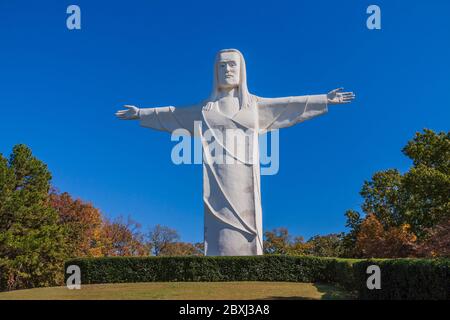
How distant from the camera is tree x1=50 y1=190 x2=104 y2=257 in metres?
34.4

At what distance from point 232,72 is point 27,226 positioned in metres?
13.9

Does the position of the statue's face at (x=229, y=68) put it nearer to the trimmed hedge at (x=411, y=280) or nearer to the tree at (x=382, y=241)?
the trimmed hedge at (x=411, y=280)

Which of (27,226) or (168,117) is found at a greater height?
(168,117)

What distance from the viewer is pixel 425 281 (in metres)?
8.50

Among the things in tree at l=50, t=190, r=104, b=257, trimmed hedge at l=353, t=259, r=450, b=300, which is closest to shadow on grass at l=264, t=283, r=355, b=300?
trimmed hedge at l=353, t=259, r=450, b=300

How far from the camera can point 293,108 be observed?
1970cm

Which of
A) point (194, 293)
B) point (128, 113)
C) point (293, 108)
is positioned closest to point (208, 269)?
point (194, 293)

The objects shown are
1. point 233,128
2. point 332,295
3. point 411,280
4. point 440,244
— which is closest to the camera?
point 411,280

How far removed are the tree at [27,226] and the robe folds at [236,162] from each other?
10596 mm

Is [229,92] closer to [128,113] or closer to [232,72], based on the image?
[232,72]

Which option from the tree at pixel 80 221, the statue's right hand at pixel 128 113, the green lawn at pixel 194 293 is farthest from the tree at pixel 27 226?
the green lawn at pixel 194 293

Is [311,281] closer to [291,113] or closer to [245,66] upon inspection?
[291,113]
